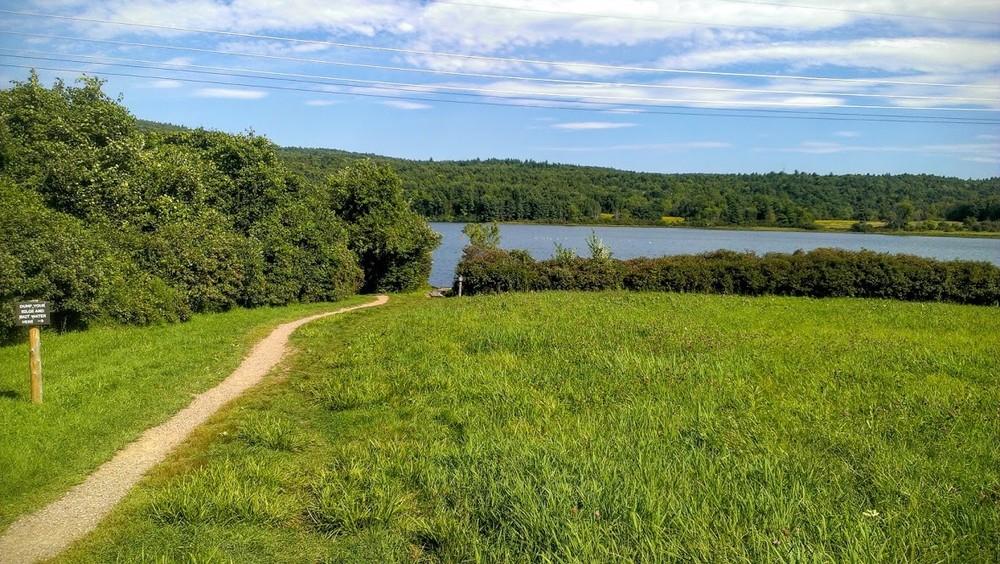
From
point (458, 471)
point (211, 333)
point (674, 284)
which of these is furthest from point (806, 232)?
point (458, 471)

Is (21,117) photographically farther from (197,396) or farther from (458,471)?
(458,471)

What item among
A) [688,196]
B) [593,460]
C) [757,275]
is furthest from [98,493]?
[688,196]

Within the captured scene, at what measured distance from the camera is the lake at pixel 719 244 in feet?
142

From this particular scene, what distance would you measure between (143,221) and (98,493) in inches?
568

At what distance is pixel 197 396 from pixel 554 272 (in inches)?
730

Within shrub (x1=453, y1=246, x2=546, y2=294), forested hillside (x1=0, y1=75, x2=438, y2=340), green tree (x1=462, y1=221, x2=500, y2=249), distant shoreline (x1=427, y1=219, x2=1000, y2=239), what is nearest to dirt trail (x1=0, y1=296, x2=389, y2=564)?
forested hillside (x1=0, y1=75, x2=438, y2=340)

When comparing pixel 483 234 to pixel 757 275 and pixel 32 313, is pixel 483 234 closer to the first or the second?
pixel 757 275

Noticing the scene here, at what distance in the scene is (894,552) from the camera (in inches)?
175

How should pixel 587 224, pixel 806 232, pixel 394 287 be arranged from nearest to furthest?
1. pixel 394 287
2. pixel 806 232
3. pixel 587 224

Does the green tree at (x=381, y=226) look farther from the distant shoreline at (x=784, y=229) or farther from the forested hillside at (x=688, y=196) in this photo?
the forested hillside at (x=688, y=196)

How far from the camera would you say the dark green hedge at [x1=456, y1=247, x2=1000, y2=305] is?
23344 millimetres

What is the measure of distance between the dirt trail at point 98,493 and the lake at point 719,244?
94.8 feet

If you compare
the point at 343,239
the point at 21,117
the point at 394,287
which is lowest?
the point at 394,287

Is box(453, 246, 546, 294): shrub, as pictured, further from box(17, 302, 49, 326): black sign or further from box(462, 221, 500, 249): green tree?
box(17, 302, 49, 326): black sign
